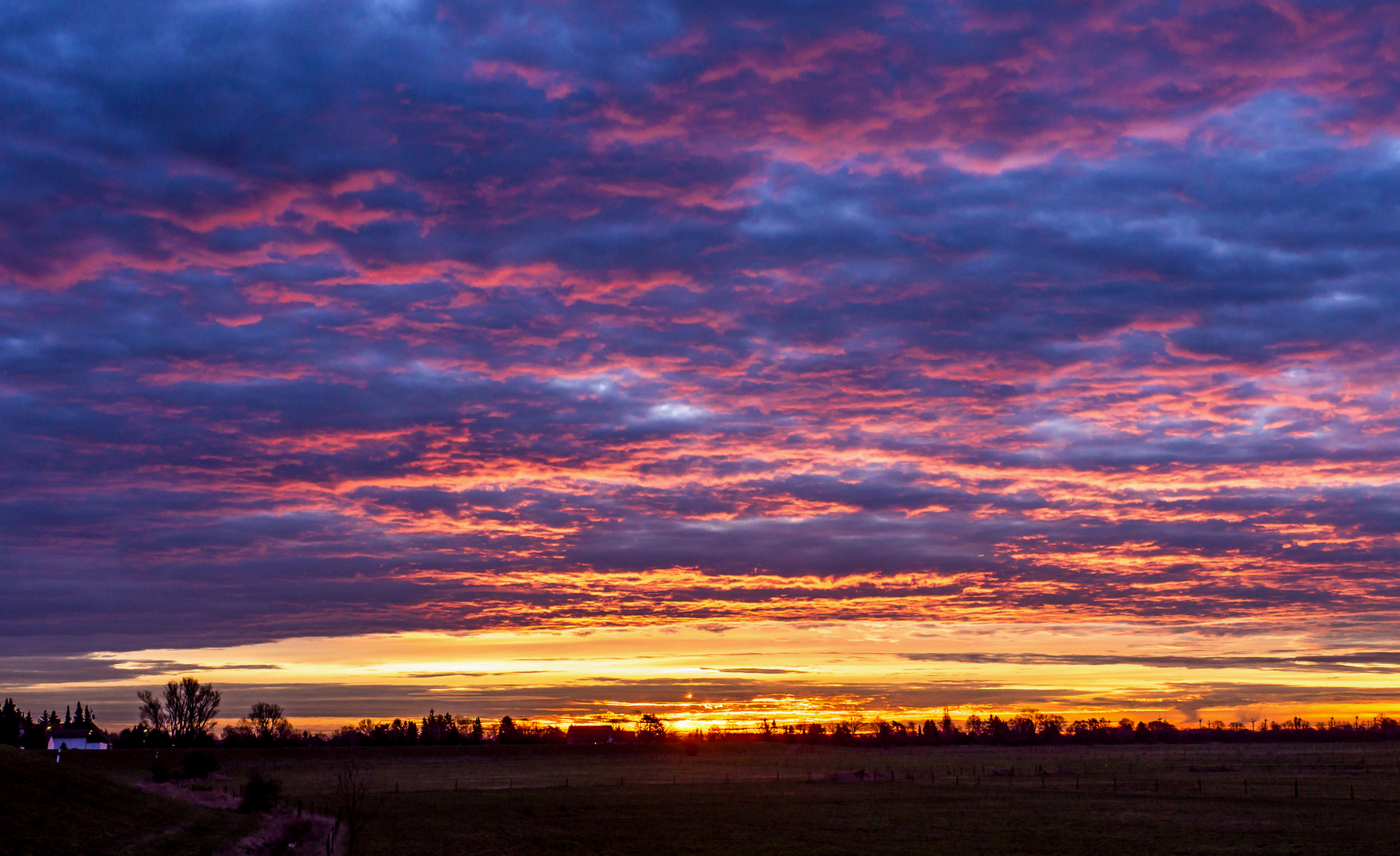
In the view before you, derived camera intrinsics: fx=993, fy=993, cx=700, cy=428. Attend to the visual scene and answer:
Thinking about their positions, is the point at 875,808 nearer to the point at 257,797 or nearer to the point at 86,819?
the point at 257,797

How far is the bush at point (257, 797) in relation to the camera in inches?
3187

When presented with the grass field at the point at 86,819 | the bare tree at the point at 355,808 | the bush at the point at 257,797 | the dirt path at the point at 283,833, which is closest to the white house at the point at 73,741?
the bare tree at the point at 355,808

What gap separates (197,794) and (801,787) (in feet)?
208

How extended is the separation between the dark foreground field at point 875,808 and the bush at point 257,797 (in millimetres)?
4537

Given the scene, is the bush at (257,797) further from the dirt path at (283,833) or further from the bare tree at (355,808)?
the bare tree at (355,808)

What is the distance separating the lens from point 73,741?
578ft

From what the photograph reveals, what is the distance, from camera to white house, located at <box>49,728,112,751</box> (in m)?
169

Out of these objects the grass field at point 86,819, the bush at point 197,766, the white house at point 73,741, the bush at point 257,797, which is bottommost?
the white house at point 73,741

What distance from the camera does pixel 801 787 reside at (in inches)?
4523

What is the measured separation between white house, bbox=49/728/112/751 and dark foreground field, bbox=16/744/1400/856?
17415mm

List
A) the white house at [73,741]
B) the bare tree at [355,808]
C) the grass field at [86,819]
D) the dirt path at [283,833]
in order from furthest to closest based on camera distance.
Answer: the white house at [73,741], the dirt path at [283,833], the bare tree at [355,808], the grass field at [86,819]

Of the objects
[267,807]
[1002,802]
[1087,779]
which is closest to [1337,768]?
[1087,779]

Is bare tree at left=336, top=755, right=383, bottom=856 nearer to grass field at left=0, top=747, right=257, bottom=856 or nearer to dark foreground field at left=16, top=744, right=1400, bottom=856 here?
dark foreground field at left=16, top=744, right=1400, bottom=856

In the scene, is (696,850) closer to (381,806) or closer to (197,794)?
(381,806)
